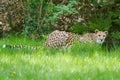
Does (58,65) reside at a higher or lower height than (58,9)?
higher

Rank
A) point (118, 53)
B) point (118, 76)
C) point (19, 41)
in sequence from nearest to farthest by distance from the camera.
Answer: point (118, 76) → point (118, 53) → point (19, 41)

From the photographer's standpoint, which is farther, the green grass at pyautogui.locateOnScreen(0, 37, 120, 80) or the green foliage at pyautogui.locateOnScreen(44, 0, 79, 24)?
the green foliage at pyautogui.locateOnScreen(44, 0, 79, 24)

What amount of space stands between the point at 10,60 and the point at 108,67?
6.08 ft

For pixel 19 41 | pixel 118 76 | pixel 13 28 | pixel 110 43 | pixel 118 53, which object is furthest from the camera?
pixel 13 28

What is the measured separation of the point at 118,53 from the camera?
31.9 ft

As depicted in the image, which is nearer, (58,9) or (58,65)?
(58,65)

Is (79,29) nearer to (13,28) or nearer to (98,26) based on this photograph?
(98,26)

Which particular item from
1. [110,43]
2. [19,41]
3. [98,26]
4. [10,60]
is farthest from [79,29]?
[10,60]

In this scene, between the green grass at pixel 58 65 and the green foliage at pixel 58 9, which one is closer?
the green grass at pixel 58 65

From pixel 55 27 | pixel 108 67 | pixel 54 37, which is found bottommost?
pixel 55 27

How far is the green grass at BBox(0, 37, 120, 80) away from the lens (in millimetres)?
7098

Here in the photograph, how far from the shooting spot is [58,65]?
318 inches

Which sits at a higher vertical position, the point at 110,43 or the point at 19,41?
the point at 110,43

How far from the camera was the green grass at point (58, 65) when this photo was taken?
7098 millimetres
